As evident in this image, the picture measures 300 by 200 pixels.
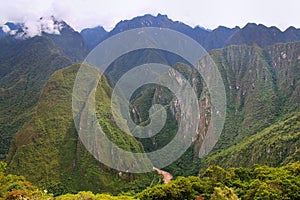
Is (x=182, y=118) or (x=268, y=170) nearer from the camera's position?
(x=268, y=170)

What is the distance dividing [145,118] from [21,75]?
6091cm

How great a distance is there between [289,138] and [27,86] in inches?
3712

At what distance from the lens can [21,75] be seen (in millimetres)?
145250

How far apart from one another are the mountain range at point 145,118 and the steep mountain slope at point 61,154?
18 centimetres

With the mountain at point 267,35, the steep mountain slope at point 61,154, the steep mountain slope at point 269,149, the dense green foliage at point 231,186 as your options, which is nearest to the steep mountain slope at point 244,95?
the steep mountain slope at point 269,149

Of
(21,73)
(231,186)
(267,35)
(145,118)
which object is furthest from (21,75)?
(231,186)

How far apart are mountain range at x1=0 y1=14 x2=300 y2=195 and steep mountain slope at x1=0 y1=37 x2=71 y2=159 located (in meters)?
0.38

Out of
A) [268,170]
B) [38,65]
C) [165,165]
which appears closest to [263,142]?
[165,165]

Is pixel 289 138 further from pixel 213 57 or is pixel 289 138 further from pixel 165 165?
pixel 213 57

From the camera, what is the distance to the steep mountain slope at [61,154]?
64.6 metres

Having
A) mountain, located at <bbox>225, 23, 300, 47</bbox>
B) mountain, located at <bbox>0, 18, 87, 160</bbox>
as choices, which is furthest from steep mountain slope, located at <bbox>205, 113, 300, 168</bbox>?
mountain, located at <bbox>225, 23, 300, 47</bbox>

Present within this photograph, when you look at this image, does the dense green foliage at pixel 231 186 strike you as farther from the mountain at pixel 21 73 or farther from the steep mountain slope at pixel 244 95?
the mountain at pixel 21 73

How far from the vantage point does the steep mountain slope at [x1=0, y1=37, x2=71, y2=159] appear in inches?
4056

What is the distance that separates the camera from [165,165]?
83750 mm
